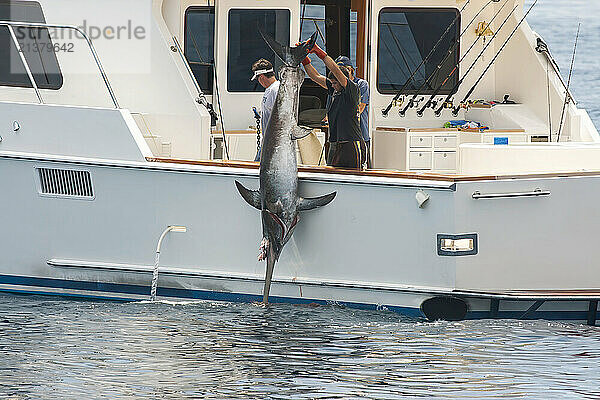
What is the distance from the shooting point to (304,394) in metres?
8.17

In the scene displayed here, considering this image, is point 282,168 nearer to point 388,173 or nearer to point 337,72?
point 388,173

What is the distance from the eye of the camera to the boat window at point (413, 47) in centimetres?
1258

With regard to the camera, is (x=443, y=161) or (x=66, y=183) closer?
(x=66, y=183)

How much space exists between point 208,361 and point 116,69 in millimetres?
3603

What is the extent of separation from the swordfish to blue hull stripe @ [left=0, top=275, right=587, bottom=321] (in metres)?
0.61

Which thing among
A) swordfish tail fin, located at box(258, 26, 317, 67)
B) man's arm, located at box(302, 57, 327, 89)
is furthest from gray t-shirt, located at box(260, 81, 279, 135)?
swordfish tail fin, located at box(258, 26, 317, 67)

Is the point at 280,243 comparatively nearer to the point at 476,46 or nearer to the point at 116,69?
the point at 116,69

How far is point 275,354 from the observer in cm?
918

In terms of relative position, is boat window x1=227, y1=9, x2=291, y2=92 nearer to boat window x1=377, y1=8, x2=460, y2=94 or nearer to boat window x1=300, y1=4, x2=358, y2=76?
boat window x1=300, y1=4, x2=358, y2=76

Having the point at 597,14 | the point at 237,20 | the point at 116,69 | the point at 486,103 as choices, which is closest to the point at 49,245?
the point at 116,69

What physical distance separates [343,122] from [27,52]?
308 centimetres

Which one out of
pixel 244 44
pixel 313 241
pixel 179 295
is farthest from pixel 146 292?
pixel 244 44

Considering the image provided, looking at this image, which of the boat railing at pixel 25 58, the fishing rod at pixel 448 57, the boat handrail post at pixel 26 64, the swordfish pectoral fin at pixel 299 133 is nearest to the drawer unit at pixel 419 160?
the fishing rod at pixel 448 57

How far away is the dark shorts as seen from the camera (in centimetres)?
1061
